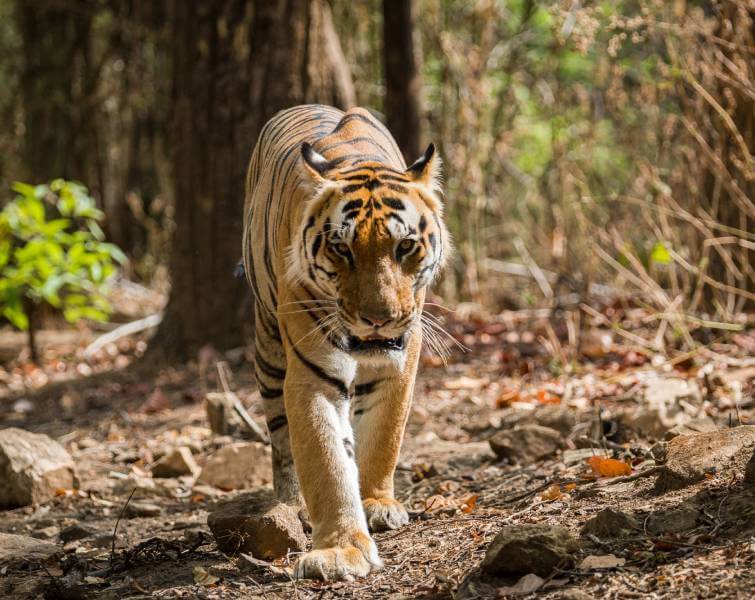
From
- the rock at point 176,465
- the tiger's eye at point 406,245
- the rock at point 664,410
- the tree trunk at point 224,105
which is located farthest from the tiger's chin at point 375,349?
the tree trunk at point 224,105

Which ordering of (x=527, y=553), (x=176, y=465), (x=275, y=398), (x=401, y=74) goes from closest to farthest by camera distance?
1. (x=527, y=553)
2. (x=275, y=398)
3. (x=176, y=465)
4. (x=401, y=74)

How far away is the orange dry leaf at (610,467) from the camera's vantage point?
421 cm

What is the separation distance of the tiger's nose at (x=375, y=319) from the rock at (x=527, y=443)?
156 centimetres

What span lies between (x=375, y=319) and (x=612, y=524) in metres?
1.08

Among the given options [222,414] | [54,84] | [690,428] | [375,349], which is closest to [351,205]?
[375,349]

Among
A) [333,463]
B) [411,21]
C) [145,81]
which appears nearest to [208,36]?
[411,21]

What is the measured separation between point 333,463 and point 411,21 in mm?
6578

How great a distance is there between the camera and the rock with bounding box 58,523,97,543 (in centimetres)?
466

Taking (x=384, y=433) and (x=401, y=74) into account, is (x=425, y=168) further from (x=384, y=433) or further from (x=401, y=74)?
(x=401, y=74)

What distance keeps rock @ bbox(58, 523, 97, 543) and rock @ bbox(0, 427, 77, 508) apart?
664mm

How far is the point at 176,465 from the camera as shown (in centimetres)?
577

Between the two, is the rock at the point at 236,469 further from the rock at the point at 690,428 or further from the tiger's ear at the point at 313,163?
the rock at the point at 690,428

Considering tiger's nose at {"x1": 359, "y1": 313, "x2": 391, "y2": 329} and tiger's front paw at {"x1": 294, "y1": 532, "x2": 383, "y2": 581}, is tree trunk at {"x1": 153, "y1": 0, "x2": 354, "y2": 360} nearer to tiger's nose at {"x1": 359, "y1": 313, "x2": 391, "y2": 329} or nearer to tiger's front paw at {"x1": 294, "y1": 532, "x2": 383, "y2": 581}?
tiger's nose at {"x1": 359, "y1": 313, "x2": 391, "y2": 329}

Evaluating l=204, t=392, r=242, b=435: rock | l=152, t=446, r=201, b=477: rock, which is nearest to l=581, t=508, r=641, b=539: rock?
l=152, t=446, r=201, b=477: rock
